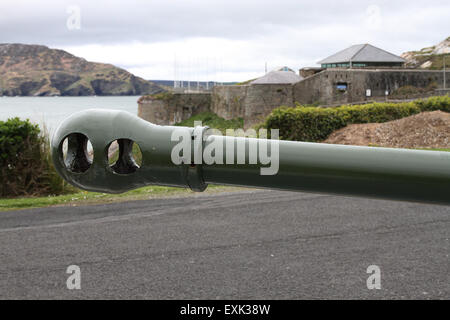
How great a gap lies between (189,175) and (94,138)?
236mm

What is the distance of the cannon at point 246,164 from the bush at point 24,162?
13414 mm

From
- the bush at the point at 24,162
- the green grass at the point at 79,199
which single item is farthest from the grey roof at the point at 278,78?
the bush at the point at 24,162

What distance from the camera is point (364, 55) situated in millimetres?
56562

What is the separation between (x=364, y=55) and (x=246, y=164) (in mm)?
59678

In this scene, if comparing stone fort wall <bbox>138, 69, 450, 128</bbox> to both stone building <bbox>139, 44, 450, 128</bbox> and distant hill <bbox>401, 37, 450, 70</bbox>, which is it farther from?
distant hill <bbox>401, 37, 450, 70</bbox>

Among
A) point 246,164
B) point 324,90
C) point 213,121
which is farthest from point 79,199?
point 213,121

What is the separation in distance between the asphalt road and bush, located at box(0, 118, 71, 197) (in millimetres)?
2484

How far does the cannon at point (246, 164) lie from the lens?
93 cm

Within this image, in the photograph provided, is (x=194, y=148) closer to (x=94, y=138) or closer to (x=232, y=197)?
(x=94, y=138)

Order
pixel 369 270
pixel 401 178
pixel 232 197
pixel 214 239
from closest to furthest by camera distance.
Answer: pixel 401 178 → pixel 369 270 → pixel 214 239 → pixel 232 197

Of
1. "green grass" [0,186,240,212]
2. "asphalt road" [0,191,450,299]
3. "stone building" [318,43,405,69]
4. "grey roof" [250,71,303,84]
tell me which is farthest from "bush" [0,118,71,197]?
"stone building" [318,43,405,69]

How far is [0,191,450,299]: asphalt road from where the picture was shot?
7184 mm

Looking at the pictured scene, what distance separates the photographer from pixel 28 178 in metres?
13.9
